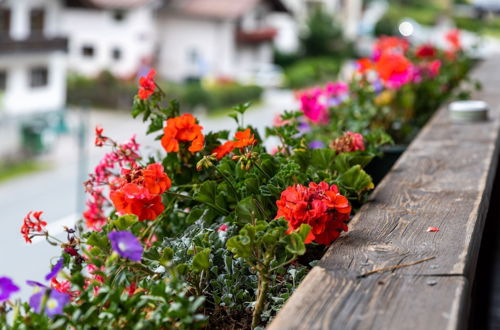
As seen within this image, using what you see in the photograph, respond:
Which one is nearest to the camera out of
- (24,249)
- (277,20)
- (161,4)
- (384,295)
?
(384,295)

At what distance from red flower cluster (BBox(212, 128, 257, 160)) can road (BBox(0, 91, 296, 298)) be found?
566cm

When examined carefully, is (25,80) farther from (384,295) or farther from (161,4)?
(384,295)

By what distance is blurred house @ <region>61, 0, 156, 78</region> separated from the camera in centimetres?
2717

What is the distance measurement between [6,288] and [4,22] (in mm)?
23209

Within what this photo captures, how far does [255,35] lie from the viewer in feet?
102

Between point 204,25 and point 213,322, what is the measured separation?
29249 mm

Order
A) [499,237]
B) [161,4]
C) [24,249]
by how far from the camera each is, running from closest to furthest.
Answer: [499,237]
[24,249]
[161,4]

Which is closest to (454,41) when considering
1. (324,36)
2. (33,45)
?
(33,45)

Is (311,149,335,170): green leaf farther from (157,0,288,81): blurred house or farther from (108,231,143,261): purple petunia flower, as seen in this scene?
(157,0,288,81): blurred house

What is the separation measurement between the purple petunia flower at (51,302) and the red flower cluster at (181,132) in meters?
0.50

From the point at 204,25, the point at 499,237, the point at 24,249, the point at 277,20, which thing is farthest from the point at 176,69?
the point at 499,237

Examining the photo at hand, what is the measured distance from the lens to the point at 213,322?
1.13 meters

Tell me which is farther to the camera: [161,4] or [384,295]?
[161,4]

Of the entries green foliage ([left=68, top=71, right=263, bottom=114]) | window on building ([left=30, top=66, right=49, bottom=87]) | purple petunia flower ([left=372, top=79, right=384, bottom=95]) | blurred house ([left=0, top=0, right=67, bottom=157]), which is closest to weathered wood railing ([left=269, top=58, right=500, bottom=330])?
purple petunia flower ([left=372, top=79, right=384, bottom=95])
